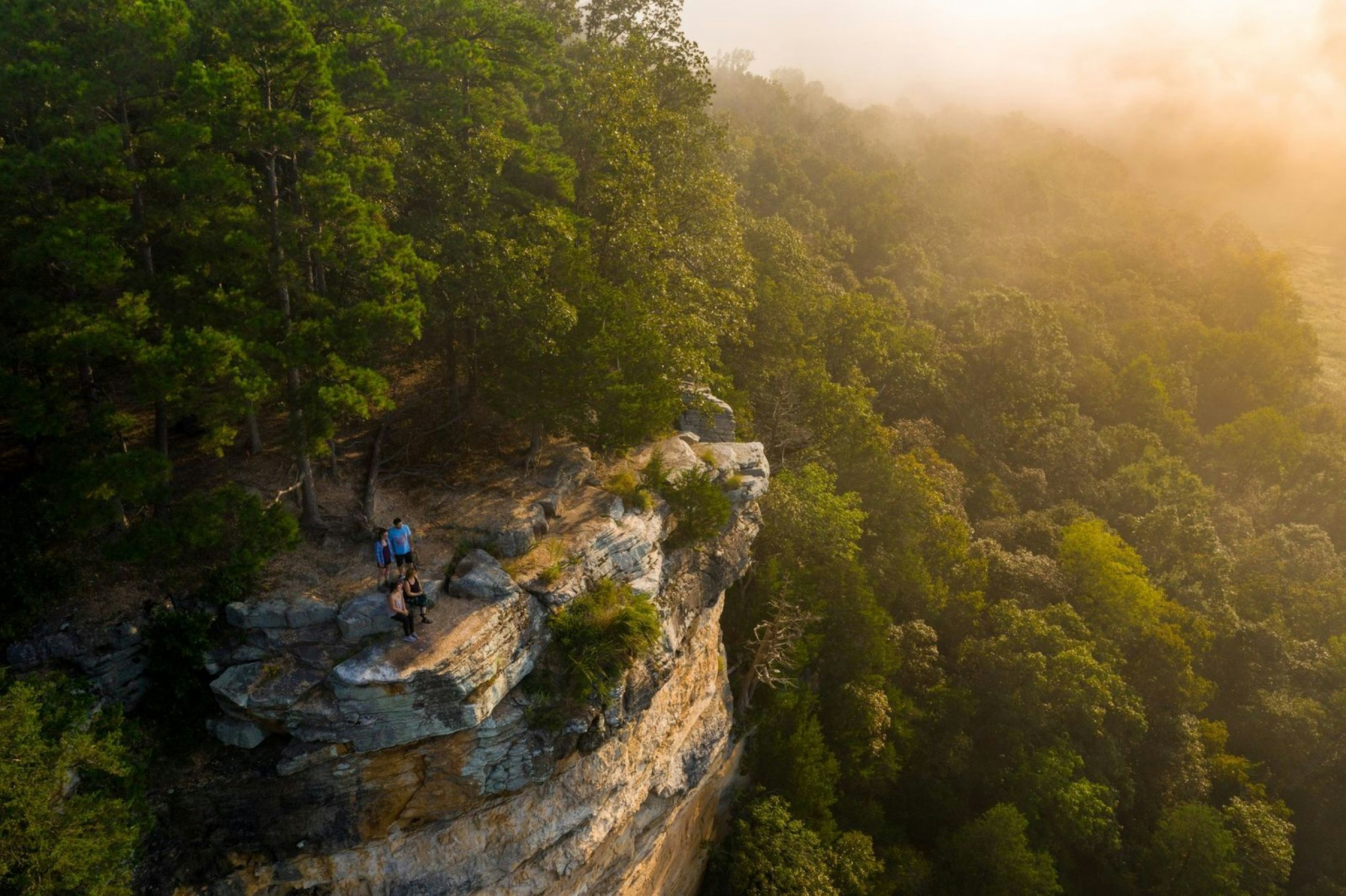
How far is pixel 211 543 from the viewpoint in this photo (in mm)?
17250

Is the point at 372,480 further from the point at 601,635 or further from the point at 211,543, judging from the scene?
the point at 601,635

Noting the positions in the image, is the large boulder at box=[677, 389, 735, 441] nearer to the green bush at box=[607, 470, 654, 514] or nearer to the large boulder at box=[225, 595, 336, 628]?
the green bush at box=[607, 470, 654, 514]

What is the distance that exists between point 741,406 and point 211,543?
71.2 ft

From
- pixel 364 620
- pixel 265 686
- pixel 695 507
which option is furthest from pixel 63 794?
pixel 695 507

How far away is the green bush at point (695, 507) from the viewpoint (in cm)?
2406

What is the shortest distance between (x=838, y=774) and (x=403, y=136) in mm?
28756

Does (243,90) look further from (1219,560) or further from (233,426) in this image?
(1219,560)

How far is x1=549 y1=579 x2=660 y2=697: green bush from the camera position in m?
19.3

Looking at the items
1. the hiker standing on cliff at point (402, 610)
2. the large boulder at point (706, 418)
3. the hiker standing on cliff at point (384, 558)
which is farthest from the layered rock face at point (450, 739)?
the large boulder at point (706, 418)

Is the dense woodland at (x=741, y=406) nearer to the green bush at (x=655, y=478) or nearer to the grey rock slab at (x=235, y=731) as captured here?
the grey rock slab at (x=235, y=731)

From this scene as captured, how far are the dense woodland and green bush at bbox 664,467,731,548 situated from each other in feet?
8.52

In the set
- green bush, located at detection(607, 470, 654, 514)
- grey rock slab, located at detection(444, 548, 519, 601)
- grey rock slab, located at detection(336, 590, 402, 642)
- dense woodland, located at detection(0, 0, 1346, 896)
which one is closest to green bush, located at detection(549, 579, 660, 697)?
grey rock slab, located at detection(444, 548, 519, 601)

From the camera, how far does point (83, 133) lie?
16.0 m

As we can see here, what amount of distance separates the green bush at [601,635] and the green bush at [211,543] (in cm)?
697
